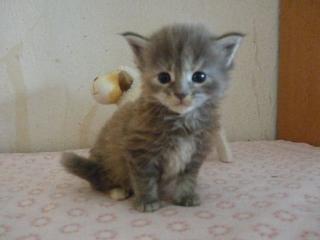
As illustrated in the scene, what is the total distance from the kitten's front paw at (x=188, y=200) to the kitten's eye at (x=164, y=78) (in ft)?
1.01

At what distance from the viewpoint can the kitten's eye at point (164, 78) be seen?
0.93 meters

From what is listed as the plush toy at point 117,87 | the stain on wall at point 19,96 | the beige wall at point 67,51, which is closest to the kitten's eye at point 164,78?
the plush toy at point 117,87

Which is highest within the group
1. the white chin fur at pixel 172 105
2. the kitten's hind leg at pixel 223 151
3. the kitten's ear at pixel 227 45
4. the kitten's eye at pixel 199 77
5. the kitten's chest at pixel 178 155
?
the kitten's ear at pixel 227 45

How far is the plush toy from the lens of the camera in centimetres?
136

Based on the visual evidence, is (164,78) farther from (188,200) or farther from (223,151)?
(223,151)

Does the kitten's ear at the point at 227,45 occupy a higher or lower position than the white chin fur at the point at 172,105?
higher

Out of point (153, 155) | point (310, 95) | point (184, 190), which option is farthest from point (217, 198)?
point (310, 95)

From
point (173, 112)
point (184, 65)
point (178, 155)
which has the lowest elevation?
point (178, 155)

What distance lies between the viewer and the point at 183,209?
968mm

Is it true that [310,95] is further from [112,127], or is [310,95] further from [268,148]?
[112,127]

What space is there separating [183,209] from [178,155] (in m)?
0.13

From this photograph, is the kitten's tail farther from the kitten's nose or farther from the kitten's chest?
the kitten's nose

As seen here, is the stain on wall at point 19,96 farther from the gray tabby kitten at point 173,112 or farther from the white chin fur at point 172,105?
the white chin fur at point 172,105

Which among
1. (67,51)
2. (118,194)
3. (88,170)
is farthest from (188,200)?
(67,51)
